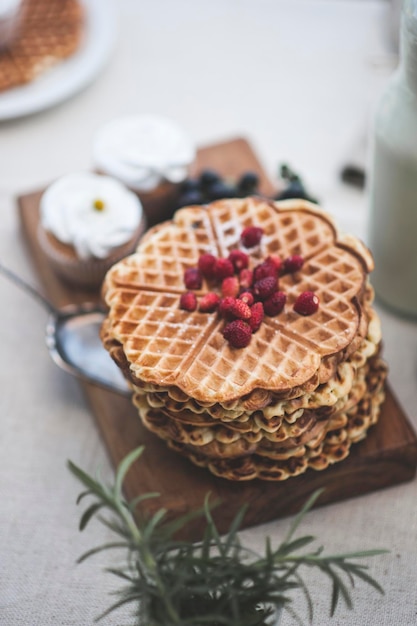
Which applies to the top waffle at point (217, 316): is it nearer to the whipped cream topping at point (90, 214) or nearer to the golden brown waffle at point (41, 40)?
the whipped cream topping at point (90, 214)

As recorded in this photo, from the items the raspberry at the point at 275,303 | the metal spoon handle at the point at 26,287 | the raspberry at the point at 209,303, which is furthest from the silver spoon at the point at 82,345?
the raspberry at the point at 275,303

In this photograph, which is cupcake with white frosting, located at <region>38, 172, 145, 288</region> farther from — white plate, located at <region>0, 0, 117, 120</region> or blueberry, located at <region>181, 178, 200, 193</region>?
white plate, located at <region>0, 0, 117, 120</region>

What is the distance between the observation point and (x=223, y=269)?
1741 millimetres

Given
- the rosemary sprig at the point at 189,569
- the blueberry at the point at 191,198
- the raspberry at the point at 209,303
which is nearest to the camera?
the rosemary sprig at the point at 189,569

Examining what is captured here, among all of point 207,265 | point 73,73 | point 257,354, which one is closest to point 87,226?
point 207,265

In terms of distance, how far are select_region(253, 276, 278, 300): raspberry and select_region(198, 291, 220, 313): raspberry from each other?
89mm

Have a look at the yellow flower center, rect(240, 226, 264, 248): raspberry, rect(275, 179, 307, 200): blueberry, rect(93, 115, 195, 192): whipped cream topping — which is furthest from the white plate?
rect(240, 226, 264, 248): raspberry

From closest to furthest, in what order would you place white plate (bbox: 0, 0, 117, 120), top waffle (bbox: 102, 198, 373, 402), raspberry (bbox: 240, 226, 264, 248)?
top waffle (bbox: 102, 198, 373, 402) < raspberry (bbox: 240, 226, 264, 248) < white plate (bbox: 0, 0, 117, 120)

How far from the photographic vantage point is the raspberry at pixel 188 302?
67.2 inches

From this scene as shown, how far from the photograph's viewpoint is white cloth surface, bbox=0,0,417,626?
1736 millimetres

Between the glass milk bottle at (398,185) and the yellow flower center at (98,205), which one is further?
the yellow flower center at (98,205)

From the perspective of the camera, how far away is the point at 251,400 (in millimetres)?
1557

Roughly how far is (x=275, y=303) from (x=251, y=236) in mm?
212

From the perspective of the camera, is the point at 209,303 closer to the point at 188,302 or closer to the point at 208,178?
the point at 188,302
